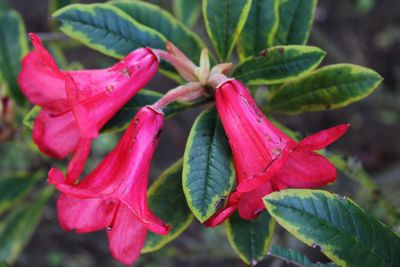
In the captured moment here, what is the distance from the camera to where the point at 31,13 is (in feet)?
12.6

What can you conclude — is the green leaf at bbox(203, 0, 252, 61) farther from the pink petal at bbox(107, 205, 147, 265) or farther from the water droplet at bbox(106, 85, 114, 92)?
the pink petal at bbox(107, 205, 147, 265)

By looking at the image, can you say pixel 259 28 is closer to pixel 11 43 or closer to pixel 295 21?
pixel 295 21

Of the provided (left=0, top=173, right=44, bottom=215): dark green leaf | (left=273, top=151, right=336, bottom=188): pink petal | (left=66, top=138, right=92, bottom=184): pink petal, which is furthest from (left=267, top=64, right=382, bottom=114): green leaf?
(left=0, top=173, right=44, bottom=215): dark green leaf

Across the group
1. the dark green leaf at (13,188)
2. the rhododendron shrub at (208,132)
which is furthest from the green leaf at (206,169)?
the dark green leaf at (13,188)

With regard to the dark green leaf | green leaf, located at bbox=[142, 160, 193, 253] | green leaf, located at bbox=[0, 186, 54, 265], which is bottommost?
green leaf, located at bbox=[0, 186, 54, 265]

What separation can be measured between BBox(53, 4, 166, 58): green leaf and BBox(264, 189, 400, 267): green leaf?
55cm

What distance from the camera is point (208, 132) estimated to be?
1316 mm

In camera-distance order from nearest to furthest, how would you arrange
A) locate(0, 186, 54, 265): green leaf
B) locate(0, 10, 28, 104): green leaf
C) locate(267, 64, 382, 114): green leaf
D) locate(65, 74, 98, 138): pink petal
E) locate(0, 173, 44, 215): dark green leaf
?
locate(65, 74, 98, 138): pink petal
locate(267, 64, 382, 114): green leaf
locate(0, 10, 28, 104): green leaf
locate(0, 173, 44, 215): dark green leaf
locate(0, 186, 54, 265): green leaf

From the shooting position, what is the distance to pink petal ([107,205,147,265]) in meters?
1.23

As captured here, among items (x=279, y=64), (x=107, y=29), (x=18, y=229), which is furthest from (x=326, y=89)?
(x=18, y=229)

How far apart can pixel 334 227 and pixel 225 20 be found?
1.81ft

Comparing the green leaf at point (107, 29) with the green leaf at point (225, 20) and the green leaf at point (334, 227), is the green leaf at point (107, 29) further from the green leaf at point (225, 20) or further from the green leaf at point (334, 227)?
the green leaf at point (334, 227)

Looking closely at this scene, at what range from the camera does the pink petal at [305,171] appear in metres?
1.20

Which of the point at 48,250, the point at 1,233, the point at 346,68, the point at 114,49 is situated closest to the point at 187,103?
the point at 114,49
